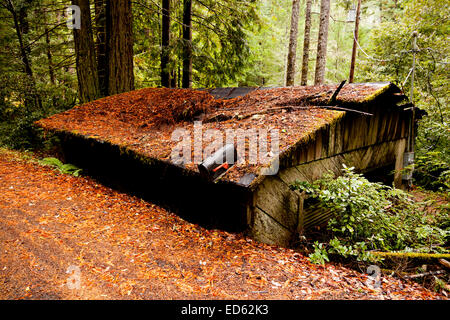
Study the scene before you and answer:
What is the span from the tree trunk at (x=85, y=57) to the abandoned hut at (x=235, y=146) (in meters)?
1.33

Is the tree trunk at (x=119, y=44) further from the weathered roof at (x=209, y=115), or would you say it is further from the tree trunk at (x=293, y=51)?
the tree trunk at (x=293, y=51)

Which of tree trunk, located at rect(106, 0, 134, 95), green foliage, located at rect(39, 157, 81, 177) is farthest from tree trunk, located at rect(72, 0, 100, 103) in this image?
green foliage, located at rect(39, 157, 81, 177)

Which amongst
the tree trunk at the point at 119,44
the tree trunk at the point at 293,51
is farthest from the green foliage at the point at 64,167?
the tree trunk at the point at 293,51

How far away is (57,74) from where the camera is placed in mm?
11820

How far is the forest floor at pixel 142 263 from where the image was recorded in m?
2.46

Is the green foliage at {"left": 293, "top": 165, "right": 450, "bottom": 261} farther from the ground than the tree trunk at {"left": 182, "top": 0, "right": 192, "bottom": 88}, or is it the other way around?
the tree trunk at {"left": 182, "top": 0, "right": 192, "bottom": 88}

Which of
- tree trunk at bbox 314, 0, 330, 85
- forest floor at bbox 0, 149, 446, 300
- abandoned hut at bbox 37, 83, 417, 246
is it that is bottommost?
forest floor at bbox 0, 149, 446, 300

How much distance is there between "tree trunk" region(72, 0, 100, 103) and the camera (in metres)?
7.60

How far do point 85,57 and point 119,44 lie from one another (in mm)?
1193

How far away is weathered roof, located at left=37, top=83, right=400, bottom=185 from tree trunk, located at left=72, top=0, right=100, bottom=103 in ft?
4.03

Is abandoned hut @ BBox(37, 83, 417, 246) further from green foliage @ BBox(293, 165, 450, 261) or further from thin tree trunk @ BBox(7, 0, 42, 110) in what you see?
thin tree trunk @ BBox(7, 0, 42, 110)

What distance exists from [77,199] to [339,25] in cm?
2829

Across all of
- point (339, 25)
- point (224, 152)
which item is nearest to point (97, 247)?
point (224, 152)
